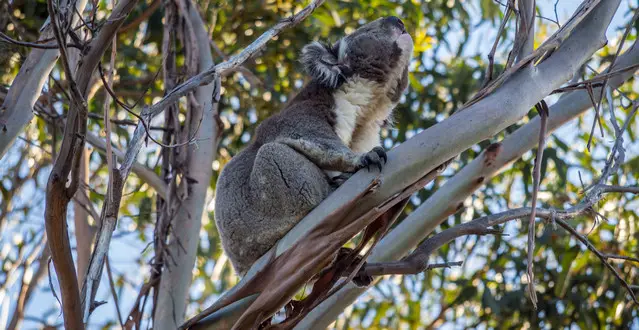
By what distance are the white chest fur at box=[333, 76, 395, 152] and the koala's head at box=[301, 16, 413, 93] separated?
1.8 inches

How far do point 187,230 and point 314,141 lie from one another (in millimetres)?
1059

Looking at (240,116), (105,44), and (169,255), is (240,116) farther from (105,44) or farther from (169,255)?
(105,44)

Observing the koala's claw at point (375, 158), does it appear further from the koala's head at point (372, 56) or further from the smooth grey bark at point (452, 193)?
the koala's head at point (372, 56)

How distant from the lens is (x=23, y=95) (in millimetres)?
2553

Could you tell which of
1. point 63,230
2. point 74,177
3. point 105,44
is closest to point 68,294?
point 63,230

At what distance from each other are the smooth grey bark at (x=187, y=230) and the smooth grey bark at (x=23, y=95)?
808 mm

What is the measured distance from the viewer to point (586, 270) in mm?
5520

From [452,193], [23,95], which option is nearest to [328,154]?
[452,193]


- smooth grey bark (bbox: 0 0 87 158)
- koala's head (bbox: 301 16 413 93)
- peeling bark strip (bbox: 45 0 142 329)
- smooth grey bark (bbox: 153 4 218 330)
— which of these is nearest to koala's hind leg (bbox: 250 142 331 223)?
smooth grey bark (bbox: 153 4 218 330)

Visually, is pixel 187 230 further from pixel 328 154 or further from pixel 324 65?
pixel 328 154

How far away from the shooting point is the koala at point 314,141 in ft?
9.21

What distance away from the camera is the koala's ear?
3.32m

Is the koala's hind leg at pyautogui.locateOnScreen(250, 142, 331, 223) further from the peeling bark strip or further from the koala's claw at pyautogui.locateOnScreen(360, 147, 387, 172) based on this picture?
the peeling bark strip

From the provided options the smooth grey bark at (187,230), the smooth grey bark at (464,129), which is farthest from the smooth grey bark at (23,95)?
the smooth grey bark at (464,129)
